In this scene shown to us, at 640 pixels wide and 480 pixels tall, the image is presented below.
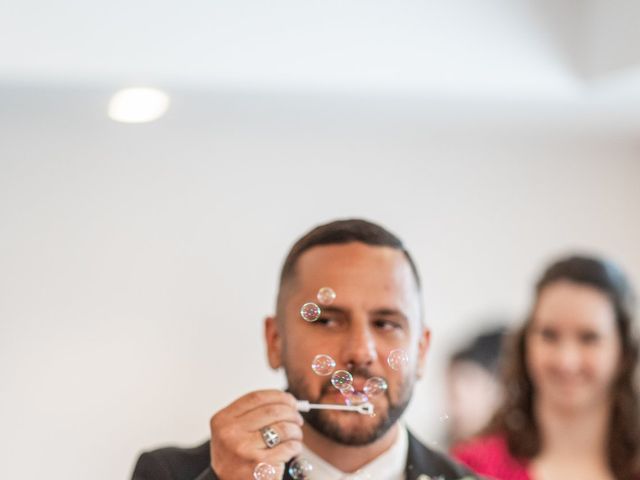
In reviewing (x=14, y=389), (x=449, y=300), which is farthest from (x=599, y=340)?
(x=14, y=389)

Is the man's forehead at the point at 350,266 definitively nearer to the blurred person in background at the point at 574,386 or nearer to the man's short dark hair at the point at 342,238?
the man's short dark hair at the point at 342,238

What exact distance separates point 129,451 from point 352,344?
467mm

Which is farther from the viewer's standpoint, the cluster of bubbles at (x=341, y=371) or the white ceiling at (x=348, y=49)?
the white ceiling at (x=348, y=49)

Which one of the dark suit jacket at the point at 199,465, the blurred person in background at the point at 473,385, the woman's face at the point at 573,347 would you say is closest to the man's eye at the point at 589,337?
the woman's face at the point at 573,347

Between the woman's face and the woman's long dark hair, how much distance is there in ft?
0.05

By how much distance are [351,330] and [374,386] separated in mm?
74

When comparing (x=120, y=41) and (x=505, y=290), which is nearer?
(x=120, y=41)

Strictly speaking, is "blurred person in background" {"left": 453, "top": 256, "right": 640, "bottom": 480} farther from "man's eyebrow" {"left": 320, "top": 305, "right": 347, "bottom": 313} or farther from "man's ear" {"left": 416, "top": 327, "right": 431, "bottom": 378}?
"man's eyebrow" {"left": 320, "top": 305, "right": 347, "bottom": 313}

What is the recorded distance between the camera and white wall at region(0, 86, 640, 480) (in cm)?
165

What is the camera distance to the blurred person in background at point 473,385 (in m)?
1.97

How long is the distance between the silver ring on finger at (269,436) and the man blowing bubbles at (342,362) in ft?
0.06

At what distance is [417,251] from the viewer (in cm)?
212

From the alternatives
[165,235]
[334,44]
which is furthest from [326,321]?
[334,44]

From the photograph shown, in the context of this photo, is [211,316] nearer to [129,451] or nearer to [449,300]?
[129,451]
